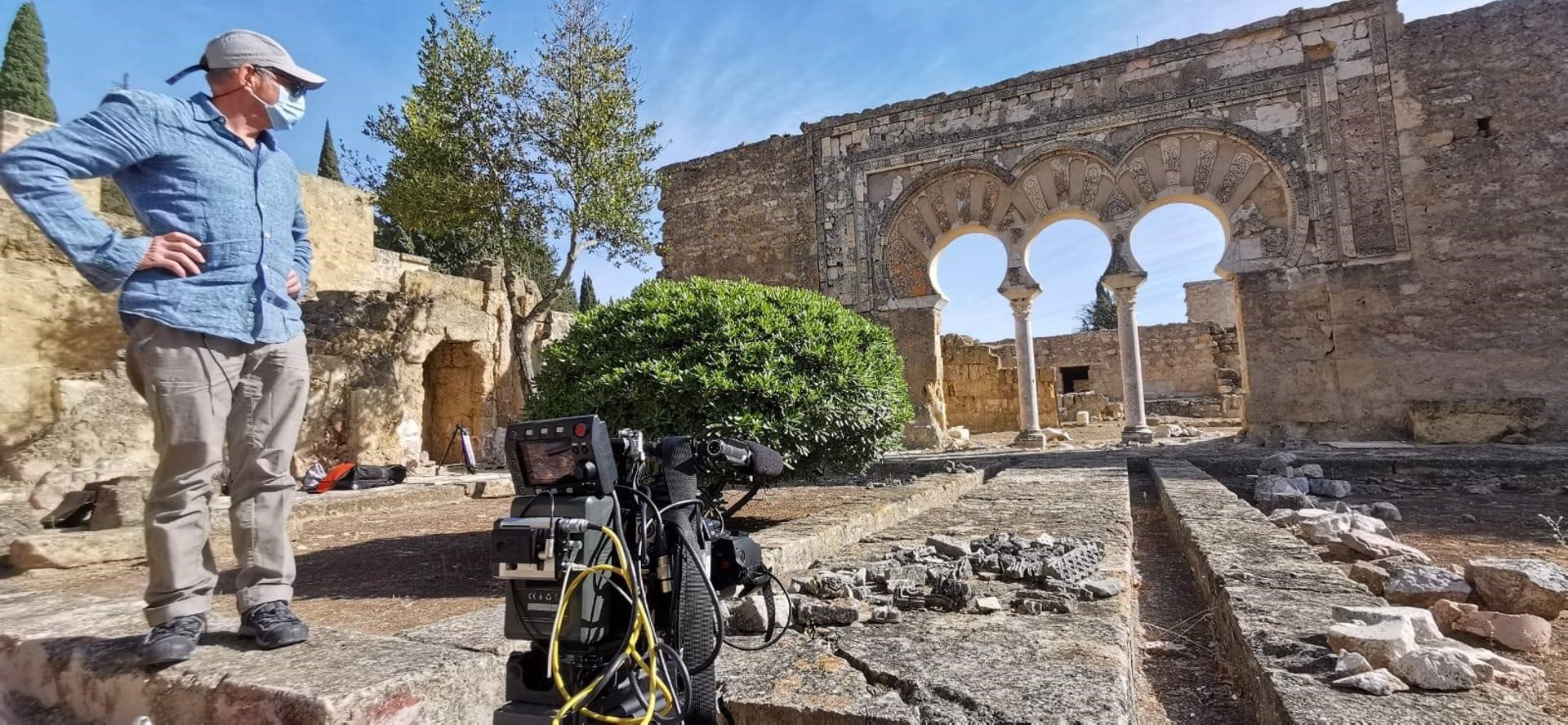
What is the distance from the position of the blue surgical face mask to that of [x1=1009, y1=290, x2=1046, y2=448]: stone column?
9.79 m

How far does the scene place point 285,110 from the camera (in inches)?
80.4

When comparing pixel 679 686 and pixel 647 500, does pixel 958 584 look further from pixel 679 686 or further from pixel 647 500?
pixel 647 500

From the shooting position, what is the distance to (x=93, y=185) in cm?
749

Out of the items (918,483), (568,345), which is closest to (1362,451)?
(918,483)

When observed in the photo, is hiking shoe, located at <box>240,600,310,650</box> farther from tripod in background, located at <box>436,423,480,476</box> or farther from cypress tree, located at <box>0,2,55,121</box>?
cypress tree, located at <box>0,2,55,121</box>

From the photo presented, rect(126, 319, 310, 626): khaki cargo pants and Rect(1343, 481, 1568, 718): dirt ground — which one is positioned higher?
Rect(126, 319, 310, 626): khaki cargo pants

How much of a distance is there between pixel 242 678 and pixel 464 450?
31.9ft

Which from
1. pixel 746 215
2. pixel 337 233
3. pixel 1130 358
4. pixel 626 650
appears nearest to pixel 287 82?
pixel 626 650

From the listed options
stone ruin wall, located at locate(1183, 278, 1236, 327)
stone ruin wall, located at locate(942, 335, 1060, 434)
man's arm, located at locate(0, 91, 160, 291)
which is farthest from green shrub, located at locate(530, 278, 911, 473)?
stone ruin wall, located at locate(1183, 278, 1236, 327)

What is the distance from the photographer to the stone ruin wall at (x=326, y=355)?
17.0ft

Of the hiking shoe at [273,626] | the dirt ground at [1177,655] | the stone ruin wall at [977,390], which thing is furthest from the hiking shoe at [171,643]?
the stone ruin wall at [977,390]

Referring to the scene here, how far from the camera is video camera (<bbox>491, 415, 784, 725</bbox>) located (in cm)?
118

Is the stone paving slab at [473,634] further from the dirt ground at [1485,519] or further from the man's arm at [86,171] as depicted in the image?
the dirt ground at [1485,519]

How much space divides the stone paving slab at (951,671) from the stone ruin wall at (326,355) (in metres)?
6.12
